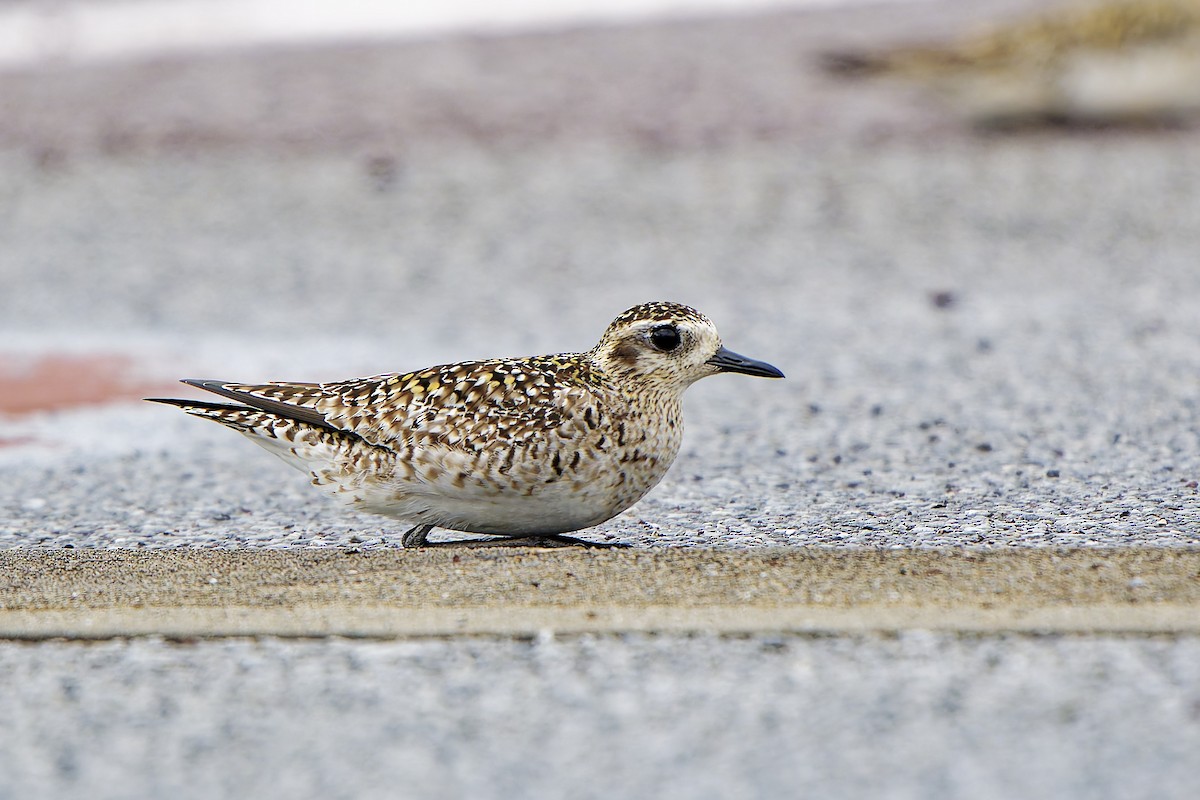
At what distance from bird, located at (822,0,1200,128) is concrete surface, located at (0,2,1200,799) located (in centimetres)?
31

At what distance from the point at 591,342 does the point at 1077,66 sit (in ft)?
20.4

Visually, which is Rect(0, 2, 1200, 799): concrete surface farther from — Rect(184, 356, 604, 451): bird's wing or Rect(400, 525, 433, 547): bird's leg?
Rect(184, 356, 604, 451): bird's wing

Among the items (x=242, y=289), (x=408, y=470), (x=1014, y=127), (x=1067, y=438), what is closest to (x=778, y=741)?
(x=408, y=470)

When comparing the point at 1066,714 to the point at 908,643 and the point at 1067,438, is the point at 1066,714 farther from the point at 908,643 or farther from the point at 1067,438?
the point at 1067,438

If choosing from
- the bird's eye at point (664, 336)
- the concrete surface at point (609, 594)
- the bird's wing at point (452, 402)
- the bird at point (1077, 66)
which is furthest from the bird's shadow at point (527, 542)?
the bird at point (1077, 66)

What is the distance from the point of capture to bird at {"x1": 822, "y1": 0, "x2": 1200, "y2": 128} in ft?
43.3

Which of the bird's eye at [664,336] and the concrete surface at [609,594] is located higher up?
the bird's eye at [664,336]

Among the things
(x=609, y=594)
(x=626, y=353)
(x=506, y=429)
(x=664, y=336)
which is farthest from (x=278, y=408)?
(x=609, y=594)

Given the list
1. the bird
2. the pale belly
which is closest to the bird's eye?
the pale belly

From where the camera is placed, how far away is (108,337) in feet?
31.3

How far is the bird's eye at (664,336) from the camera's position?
17.6 ft

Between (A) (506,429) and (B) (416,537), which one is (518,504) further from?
(B) (416,537)

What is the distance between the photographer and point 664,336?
5367 millimetres

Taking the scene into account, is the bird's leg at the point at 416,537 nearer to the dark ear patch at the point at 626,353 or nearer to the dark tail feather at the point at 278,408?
the dark tail feather at the point at 278,408
